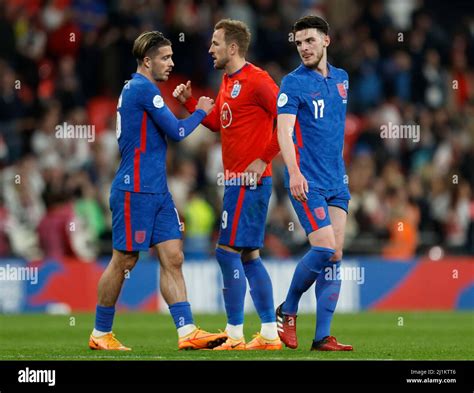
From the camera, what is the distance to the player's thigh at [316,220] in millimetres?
11781

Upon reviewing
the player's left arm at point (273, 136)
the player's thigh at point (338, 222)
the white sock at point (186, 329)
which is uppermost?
the player's left arm at point (273, 136)

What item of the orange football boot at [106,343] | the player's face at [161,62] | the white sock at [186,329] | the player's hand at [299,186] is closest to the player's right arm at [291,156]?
the player's hand at [299,186]

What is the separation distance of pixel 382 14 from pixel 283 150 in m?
14.6

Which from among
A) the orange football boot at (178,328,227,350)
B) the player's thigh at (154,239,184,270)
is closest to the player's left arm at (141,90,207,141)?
the player's thigh at (154,239,184,270)

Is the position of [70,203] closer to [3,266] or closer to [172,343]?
[3,266]

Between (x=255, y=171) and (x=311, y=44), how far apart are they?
3.95ft

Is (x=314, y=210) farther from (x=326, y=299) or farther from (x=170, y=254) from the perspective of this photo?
(x=170, y=254)

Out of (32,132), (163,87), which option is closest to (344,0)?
(163,87)

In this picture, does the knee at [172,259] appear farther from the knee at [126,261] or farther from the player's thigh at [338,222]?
the player's thigh at [338,222]

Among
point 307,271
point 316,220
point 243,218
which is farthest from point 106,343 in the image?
point 316,220

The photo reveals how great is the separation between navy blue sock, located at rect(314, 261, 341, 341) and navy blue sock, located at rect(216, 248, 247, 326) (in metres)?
0.69

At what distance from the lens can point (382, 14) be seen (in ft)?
84.7

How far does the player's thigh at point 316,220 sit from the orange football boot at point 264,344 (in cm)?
105

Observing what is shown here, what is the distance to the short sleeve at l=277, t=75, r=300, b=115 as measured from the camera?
38.8ft
